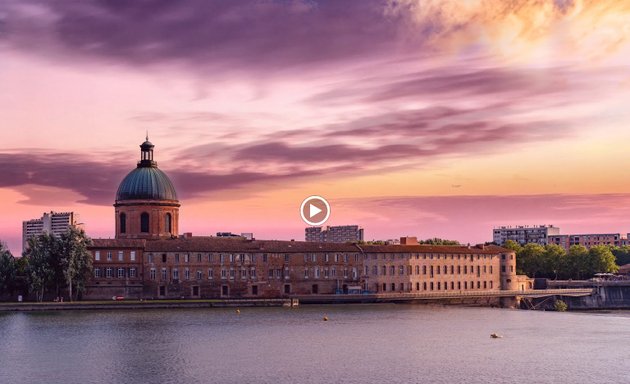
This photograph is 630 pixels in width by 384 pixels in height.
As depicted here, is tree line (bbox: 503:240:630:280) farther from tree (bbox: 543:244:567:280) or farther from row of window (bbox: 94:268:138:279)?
row of window (bbox: 94:268:138:279)

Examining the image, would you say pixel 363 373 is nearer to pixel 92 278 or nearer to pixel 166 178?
pixel 92 278

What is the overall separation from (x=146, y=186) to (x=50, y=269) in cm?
2618

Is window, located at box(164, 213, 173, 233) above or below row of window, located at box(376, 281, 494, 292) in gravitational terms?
above

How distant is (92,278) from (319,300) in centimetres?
3282

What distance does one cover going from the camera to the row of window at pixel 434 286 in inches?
5655

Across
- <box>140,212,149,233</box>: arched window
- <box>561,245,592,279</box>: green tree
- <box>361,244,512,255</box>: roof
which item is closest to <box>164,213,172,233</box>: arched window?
<box>140,212,149,233</box>: arched window

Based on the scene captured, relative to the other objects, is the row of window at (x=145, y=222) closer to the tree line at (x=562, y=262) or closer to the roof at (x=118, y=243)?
the roof at (x=118, y=243)

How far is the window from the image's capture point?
460 ft

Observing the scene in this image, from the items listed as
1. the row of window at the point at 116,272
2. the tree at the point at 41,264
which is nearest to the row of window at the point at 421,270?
the row of window at the point at 116,272

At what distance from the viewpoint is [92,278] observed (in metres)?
126

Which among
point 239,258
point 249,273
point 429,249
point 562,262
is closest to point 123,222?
point 239,258

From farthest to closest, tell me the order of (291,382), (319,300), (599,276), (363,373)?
1. (599,276)
2. (319,300)
3. (363,373)
4. (291,382)

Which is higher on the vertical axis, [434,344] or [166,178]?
[166,178]

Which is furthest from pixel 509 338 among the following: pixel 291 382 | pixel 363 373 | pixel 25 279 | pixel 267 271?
pixel 25 279
